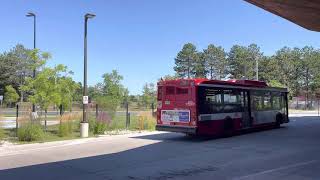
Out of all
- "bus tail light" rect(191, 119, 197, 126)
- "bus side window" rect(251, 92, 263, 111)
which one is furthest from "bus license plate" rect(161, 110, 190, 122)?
"bus side window" rect(251, 92, 263, 111)

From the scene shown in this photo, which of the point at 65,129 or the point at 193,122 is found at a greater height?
the point at 193,122

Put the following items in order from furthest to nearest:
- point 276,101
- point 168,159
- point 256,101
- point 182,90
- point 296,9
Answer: point 276,101
point 256,101
point 182,90
point 296,9
point 168,159

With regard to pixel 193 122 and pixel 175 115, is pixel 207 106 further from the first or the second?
pixel 175 115

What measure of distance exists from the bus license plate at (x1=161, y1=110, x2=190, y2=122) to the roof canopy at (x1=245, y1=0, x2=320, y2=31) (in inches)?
235

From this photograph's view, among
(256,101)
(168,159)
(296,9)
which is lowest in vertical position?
(168,159)

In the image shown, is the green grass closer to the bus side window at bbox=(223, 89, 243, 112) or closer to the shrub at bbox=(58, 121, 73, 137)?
the shrub at bbox=(58, 121, 73, 137)

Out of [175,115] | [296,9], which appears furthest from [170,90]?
[296,9]

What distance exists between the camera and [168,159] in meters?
15.5

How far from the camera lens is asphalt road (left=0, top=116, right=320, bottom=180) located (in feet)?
40.5

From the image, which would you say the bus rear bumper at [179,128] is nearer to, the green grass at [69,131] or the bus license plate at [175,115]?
the bus license plate at [175,115]

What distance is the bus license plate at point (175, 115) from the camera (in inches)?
861

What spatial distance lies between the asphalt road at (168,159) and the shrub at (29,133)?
1.76 meters

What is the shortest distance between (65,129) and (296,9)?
527 inches

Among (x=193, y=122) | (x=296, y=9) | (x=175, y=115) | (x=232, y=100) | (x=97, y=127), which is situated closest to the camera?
(x=296, y=9)
